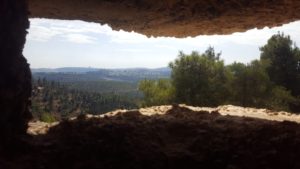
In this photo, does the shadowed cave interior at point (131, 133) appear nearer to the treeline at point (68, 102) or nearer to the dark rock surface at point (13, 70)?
the dark rock surface at point (13, 70)

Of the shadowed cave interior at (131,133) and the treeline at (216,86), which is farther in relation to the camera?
the treeline at (216,86)

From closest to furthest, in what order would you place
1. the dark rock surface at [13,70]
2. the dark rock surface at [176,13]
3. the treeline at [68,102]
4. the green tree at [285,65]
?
1. the dark rock surface at [13,70]
2. the dark rock surface at [176,13]
3. the green tree at [285,65]
4. the treeline at [68,102]

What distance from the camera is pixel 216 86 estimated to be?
22.1 metres

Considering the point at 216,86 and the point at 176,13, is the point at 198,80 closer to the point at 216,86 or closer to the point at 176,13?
the point at 216,86

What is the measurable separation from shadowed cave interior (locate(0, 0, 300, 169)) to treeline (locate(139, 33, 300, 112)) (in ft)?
46.8

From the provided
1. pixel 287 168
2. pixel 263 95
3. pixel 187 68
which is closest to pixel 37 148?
pixel 287 168

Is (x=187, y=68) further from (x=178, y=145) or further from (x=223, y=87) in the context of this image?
(x=178, y=145)

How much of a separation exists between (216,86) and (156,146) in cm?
1723

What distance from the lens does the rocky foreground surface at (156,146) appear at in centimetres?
486

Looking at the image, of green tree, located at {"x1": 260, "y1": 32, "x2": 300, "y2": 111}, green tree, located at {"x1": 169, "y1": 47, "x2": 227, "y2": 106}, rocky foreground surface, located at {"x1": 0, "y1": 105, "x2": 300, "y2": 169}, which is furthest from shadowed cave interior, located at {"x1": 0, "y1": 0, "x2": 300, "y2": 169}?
green tree, located at {"x1": 260, "y1": 32, "x2": 300, "y2": 111}

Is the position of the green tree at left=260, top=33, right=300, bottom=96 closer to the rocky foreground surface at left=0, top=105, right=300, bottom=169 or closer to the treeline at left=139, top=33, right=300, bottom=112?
the treeline at left=139, top=33, right=300, bottom=112

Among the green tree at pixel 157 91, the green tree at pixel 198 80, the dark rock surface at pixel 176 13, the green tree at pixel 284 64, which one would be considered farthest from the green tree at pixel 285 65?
the dark rock surface at pixel 176 13

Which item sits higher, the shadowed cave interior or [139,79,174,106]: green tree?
the shadowed cave interior

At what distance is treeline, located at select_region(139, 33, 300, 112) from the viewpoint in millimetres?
21562
